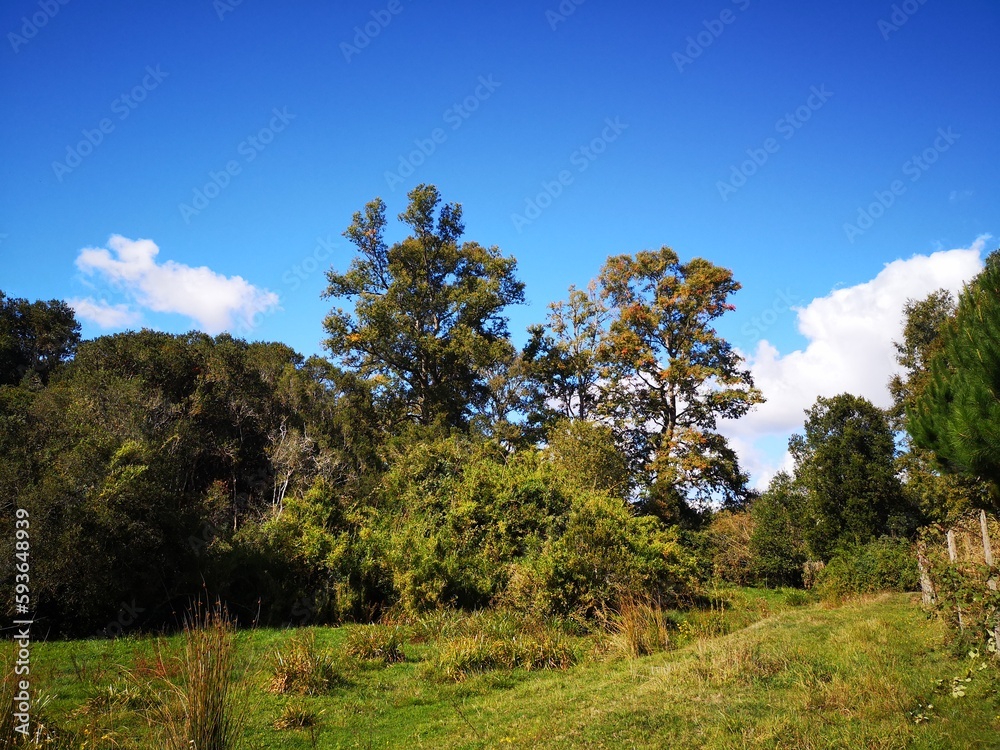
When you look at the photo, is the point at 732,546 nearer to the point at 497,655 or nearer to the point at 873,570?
the point at 873,570

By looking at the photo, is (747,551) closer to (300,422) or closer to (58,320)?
(300,422)

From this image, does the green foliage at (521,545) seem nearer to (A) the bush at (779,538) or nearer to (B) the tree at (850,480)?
(B) the tree at (850,480)

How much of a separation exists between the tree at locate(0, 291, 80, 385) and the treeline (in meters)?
0.10

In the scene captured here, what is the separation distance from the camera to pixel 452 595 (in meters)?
13.9

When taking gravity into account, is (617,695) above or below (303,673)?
below

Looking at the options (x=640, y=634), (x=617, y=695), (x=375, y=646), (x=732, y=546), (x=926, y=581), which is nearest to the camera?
(x=617, y=695)

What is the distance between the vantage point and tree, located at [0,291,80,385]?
2692cm

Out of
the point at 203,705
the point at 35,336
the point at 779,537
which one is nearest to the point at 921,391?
the point at 779,537

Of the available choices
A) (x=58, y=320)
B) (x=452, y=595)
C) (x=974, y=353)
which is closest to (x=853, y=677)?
(x=974, y=353)

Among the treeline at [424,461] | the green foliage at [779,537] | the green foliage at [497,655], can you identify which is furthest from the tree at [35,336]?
the green foliage at [779,537]

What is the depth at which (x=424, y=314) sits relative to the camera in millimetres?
25719

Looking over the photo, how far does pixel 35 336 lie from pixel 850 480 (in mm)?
34179

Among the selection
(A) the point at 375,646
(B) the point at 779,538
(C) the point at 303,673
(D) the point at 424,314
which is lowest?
(A) the point at 375,646

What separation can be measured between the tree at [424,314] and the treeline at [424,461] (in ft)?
0.31
